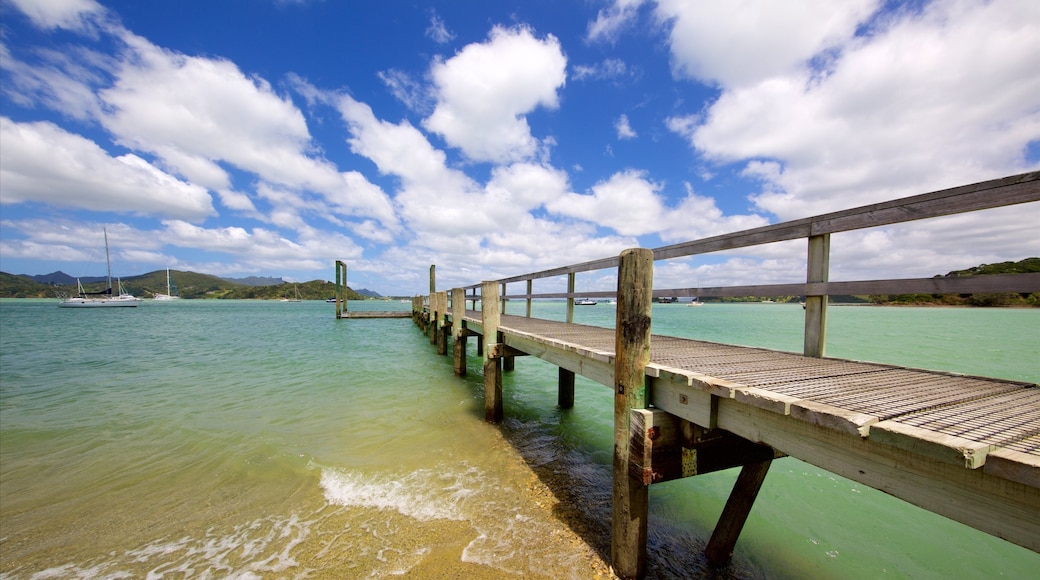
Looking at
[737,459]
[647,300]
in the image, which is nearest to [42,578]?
[647,300]

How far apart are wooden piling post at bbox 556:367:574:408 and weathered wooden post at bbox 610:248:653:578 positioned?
480 cm

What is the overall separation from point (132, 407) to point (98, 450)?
9.54 ft

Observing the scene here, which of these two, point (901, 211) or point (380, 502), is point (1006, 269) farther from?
point (380, 502)

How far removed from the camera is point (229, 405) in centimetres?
838

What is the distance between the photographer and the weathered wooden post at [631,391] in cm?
309

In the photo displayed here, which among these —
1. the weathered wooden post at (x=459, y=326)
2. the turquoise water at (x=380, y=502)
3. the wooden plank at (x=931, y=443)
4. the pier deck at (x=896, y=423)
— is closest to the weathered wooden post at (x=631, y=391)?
the pier deck at (x=896, y=423)

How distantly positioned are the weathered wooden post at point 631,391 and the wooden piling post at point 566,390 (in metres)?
4.80

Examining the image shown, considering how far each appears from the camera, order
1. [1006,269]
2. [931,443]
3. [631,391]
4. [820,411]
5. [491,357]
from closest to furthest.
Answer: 1. [931,443]
2. [820,411]
3. [631,391]
4. [491,357]
5. [1006,269]

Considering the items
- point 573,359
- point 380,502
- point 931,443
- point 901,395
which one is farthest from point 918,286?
point 380,502

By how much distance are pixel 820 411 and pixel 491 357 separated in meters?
5.64

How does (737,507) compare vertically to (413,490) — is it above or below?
above

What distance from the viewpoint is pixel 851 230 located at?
2.88m

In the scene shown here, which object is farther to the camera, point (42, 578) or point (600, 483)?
point (600, 483)

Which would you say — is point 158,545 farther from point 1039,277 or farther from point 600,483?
point 1039,277
